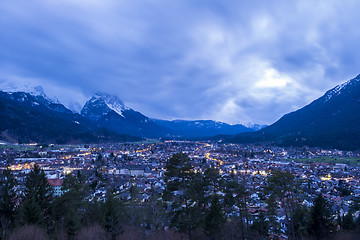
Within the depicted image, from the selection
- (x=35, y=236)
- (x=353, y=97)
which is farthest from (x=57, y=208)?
(x=353, y=97)

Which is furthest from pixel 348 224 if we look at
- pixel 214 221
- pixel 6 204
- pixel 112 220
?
pixel 6 204

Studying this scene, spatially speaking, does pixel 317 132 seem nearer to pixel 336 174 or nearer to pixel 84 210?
pixel 336 174

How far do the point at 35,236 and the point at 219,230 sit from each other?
8.94 m

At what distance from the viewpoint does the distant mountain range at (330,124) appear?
382 feet

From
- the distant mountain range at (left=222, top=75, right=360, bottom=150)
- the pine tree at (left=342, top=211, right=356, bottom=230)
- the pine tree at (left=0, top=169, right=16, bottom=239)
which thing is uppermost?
the distant mountain range at (left=222, top=75, right=360, bottom=150)

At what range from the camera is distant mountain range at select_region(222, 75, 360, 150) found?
117 meters

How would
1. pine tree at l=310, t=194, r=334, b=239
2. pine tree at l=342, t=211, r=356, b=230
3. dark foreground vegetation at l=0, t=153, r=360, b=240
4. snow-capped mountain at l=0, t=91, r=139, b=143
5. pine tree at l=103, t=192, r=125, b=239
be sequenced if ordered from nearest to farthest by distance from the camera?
dark foreground vegetation at l=0, t=153, r=360, b=240, pine tree at l=103, t=192, r=125, b=239, pine tree at l=310, t=194, r=334, b=239, pine tree at l=342, t=211, r=356, b=230, snow-capped mountain at l=0, t=91, r=139, b=143

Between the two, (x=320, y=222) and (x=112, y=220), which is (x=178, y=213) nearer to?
(x=112, y=220)

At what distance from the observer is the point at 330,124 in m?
141

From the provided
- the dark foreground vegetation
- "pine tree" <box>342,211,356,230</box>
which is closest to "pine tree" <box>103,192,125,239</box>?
the dark foreground vegetation

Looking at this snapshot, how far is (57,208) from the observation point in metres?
16.3

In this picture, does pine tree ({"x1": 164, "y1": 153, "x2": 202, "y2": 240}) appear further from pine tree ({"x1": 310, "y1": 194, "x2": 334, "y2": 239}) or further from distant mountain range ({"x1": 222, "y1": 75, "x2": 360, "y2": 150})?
distant mountain range ({"x1": 222, "y1": 75, "x2": 360, "y2": 150})

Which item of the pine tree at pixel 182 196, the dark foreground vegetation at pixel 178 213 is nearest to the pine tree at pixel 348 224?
the dark foreground vegetation at pixel 178 213

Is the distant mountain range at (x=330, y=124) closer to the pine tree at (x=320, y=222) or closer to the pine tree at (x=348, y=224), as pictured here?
the pine tree at (x=348, y=224)
